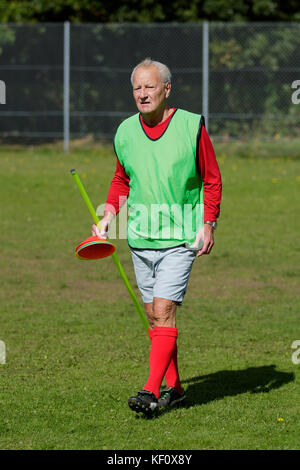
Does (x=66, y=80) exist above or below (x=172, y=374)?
above

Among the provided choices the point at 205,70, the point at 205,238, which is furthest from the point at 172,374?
the point at 205,70

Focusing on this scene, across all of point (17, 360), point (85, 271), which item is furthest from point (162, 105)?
point (85, 271)

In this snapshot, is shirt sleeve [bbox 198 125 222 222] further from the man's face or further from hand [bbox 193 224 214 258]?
the man's face

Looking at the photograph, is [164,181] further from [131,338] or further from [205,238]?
[131,338]

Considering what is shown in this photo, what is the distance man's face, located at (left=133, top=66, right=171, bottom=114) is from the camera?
16.8 ft

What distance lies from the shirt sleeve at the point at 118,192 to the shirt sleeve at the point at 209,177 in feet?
1.84

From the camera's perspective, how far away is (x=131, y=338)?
290 inches

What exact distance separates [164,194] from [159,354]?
3.01 feet

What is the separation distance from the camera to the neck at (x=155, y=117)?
5215 mm

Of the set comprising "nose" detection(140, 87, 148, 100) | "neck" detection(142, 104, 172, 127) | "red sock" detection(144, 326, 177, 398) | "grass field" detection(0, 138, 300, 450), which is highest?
"nose" detection(140, 87, 148, 100)

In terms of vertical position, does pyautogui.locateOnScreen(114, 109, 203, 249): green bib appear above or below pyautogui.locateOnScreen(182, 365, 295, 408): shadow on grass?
above

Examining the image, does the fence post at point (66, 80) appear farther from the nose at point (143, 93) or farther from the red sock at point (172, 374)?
the nose at point (143, 93)

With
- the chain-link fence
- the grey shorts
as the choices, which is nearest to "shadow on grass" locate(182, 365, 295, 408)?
the grey shorts
